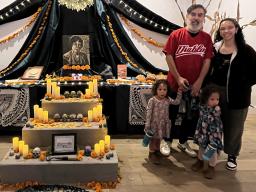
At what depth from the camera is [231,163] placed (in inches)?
114

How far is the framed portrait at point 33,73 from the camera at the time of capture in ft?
12.6

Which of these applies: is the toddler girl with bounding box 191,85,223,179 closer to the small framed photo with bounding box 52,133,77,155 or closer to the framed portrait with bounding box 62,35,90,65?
the small framed photo with bounding box 52,133,77,155

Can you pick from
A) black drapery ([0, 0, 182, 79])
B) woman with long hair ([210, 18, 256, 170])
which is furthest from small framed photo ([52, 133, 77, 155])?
black drapery ([0, 0, 182, 79])

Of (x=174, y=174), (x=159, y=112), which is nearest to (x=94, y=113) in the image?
(x=159, y=112)

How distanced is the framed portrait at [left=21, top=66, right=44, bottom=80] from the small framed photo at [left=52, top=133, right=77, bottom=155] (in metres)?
1.39

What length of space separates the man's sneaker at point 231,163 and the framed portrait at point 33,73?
2.22 metres

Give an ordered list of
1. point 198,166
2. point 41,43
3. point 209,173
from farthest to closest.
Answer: point 41,43 < point 198,166 < point 209,173

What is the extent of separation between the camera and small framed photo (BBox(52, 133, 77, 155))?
8.66 ft

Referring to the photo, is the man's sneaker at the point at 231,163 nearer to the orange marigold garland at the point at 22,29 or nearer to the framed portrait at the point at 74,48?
the framed portrait at the point at 74,48

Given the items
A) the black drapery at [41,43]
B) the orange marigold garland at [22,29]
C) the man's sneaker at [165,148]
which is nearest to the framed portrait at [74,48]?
the black drapery at [41,43]

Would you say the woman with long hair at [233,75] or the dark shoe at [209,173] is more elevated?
the woman with long hair at [233,75]

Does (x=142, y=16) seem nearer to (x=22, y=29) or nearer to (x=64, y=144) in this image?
(x=22, y=29)

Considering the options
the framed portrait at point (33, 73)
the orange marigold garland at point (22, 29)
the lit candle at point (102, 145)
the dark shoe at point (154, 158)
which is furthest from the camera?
the orange marigold garland at point (22, 29)

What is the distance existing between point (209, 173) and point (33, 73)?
2.28 m
